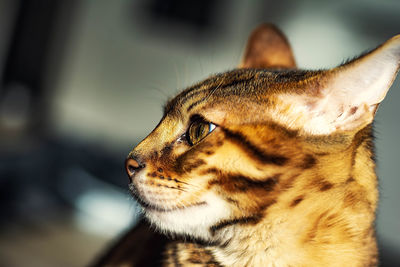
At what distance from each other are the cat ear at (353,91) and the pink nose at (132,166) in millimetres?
330

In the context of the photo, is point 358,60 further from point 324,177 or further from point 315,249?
point 315,249

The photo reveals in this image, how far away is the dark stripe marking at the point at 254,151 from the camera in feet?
2.50

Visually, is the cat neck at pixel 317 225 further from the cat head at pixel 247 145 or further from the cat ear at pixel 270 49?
the cat ear at pixel 270 49

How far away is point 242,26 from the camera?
3.96 meters

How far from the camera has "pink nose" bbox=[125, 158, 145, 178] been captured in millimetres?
837

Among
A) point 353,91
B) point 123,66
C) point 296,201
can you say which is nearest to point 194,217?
point 296,201

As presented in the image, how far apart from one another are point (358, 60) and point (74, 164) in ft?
9.72

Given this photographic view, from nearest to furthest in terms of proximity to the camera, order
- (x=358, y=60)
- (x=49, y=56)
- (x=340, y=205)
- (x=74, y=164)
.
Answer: (x=358, y=60)
(x=340, y=205)
(x=74, y=164)
(x=49, y=56)

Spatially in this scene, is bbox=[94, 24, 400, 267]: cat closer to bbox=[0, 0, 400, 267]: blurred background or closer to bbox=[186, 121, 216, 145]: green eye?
bbox=[186, 121, 216, 145]: green eye

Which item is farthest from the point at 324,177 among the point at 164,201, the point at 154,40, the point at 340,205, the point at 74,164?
the point at 154,40

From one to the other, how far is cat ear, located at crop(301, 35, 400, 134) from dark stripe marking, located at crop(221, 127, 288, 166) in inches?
3.5

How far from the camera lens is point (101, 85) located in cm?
423

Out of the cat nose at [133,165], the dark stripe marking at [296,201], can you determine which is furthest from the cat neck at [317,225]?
the cat nose at [133,165]

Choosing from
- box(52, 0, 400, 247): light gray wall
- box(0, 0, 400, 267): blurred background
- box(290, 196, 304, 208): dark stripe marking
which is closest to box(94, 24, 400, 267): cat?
box(290, 196, 304, 208): dark stripe marking
